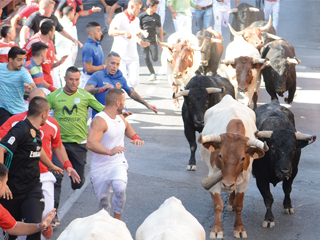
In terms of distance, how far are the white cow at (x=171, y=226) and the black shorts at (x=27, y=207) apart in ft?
4.42

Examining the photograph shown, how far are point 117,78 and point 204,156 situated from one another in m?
2.24

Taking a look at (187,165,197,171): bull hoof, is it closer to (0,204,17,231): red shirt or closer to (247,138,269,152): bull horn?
(247,138,269,152): bull horn

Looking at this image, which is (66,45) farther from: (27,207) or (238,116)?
(27,207)

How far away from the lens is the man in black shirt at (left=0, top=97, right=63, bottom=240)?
18.5 feet

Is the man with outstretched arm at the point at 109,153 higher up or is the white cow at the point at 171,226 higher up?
the white cow at the point at 171,226

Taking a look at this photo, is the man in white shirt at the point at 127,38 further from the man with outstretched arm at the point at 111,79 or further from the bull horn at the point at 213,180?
the bull horn at the point at 213,180

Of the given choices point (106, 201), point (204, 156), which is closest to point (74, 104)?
point (106, 201)

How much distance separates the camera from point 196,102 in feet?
32.0

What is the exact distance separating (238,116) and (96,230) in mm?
3889

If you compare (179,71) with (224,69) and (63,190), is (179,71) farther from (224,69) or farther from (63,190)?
(63,190)

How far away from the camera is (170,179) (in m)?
9.12

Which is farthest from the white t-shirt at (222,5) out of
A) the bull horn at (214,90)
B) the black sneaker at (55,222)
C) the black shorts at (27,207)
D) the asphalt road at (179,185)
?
the black shorts at (27,207)

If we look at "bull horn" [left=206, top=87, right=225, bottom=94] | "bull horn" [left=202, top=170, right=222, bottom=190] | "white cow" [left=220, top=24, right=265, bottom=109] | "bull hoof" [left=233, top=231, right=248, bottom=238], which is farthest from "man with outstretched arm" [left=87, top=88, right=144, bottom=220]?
"white cow" [left=220, top=24, right=265, bottom=109]

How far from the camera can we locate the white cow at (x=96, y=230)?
4.20 m
